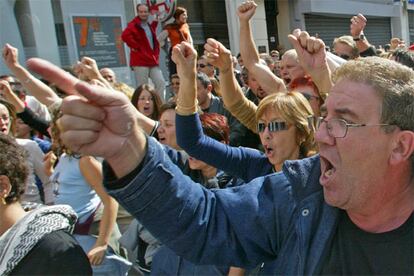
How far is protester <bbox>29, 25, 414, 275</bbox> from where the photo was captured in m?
1.51

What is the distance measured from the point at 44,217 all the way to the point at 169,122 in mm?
1578

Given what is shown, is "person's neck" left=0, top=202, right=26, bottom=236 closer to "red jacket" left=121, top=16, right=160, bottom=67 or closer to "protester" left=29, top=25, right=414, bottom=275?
"protester" left=29, top=25, right=414, bottom=275

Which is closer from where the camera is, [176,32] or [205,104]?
[205,104]

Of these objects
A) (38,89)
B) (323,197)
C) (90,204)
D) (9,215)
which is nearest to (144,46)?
(38,89)

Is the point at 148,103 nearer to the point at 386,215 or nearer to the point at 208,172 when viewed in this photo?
the point at 208,172

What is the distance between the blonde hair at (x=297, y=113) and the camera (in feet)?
9.01

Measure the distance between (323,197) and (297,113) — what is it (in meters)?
1.14

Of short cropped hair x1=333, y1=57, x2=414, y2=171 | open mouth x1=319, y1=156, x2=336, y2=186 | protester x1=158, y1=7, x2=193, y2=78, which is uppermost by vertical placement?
protester x1=158, y1=7, x2=193, y2=78

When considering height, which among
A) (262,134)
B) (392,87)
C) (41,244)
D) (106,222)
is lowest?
(106,222)

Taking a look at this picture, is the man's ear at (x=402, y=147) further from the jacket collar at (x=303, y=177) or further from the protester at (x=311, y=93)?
the protester at (x=311, y=93)

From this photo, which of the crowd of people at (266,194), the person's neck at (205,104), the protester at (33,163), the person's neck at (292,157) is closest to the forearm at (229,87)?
→ the person's neck at (292,157)

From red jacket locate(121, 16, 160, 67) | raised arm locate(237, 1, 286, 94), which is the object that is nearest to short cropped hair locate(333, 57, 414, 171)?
raised arm locate(237, 1, 286, 94)

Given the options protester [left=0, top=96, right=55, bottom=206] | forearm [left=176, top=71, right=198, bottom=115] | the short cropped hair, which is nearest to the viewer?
the short cropped hair

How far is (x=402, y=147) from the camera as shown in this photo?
1620 mm
